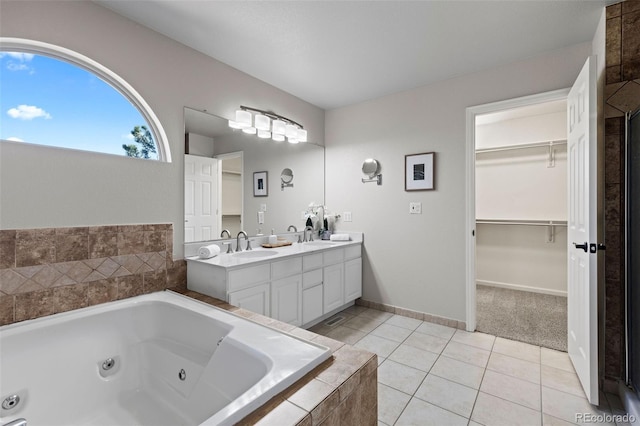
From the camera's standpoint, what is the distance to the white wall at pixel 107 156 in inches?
59.9

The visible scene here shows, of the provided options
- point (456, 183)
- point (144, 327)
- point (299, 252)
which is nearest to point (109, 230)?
point (144, 327)

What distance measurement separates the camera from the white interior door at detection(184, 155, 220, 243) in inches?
88.3

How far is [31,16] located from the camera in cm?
154

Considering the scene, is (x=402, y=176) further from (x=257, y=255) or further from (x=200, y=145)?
(x=200, y=145)

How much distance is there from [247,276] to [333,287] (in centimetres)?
112

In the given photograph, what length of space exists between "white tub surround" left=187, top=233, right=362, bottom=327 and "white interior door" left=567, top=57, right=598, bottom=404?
1854 mm

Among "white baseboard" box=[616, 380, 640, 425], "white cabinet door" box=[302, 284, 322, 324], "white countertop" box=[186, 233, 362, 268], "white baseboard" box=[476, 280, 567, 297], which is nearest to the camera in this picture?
"white baseboard" box=[616, 380, 640, 425]

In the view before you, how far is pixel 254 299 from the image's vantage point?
2.16 metres

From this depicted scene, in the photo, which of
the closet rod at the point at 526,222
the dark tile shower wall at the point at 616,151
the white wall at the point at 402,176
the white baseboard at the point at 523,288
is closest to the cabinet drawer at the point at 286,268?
the white wall at the point at 402,176

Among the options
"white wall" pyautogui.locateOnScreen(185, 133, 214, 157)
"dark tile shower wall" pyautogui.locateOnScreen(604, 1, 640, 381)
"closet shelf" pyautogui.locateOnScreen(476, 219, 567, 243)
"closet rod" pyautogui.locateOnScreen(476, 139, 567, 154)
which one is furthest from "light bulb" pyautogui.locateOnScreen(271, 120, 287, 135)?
"closet shelf" pyautogui.locateOnScreen(476, 219, 567, 243)

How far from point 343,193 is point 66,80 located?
2581mm

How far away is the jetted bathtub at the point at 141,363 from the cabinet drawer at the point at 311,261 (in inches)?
39.7

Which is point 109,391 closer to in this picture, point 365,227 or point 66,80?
point 66,80

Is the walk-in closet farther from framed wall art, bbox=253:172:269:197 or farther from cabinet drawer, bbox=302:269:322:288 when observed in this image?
framed wall art, bbox=253:172:269:197
